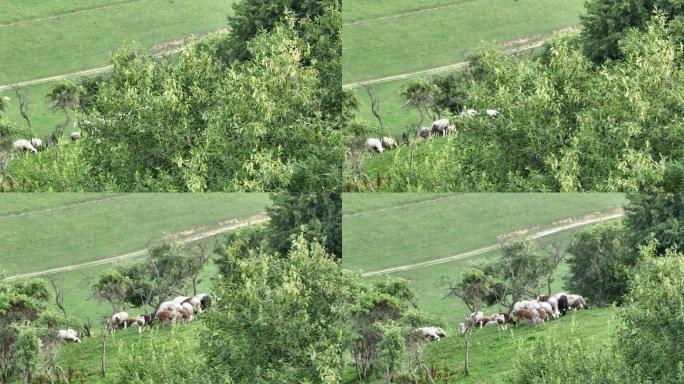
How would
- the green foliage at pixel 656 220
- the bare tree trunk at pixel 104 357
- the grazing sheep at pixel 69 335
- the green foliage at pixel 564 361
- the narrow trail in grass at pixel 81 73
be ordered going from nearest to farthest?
1. the green foliage at pixel 564 361
2. the green foliage at pixel 656 220
3. the bare tree trunk at pixel 104 357
4. the grazing sheep at pixel 69 335
5. the narrow trail in grass at pixel 81 73

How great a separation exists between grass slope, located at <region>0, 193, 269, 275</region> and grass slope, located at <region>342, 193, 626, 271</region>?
2.09 metres

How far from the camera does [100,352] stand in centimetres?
4047

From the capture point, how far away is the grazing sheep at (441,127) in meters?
39.5

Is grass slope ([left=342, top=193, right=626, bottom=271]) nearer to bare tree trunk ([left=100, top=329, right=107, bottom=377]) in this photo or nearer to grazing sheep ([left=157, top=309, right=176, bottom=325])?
grazing sheep ([left=157, top=309, right=176, bottom=325])

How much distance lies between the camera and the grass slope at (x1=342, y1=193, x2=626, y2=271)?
3888 centimetres

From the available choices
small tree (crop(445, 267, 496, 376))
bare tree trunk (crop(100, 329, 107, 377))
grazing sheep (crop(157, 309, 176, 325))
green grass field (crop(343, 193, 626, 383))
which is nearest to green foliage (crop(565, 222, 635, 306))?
green grass field (crop(343, 193, 626, 383))

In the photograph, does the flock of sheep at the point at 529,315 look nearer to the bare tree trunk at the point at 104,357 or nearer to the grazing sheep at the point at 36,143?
the bare tree trunk at the point at 104,357

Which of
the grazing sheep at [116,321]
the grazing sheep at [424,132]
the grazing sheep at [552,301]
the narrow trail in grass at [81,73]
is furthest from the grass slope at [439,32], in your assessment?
the grazing sheep at [116,321]

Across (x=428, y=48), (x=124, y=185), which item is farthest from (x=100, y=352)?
(x=428, y=48)

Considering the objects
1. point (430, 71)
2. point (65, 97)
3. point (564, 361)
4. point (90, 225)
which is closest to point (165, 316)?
point (90, 225)

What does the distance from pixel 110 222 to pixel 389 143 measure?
5.87m

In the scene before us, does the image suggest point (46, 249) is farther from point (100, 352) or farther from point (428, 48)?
point (428, 48)

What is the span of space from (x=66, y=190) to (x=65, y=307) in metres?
2.71

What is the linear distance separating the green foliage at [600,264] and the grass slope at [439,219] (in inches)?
22.5
